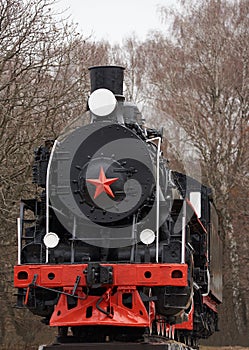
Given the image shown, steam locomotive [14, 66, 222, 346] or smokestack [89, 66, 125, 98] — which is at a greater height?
smokestack [89, 66, 125, 98]

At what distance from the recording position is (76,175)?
11.0 metres

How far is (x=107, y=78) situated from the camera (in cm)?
1180

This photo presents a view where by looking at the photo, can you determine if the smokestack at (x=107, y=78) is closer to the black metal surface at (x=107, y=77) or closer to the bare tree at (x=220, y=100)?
the black metal surface at (x=107, y=77)

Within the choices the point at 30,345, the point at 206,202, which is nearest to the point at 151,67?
the point at 30,345

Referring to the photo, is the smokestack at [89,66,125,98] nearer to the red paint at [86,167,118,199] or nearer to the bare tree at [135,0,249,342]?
the red paint at [86,167,118,199]

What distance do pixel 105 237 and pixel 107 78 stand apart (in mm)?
2391

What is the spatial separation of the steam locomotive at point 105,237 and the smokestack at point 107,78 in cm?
19

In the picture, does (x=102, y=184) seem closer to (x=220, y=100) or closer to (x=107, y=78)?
(x=107, y=78)

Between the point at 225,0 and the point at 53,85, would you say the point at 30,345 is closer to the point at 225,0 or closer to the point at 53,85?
the point at 53,85

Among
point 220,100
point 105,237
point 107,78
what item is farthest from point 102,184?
point 220,100

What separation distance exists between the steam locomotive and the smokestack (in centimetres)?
19

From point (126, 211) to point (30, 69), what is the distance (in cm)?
846

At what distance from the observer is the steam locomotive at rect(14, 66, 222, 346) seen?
1031 centimetres

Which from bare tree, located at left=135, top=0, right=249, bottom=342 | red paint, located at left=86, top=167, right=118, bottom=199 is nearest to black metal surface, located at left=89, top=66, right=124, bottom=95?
red paint, located at left=86, top=167, right=118, bottom=199
